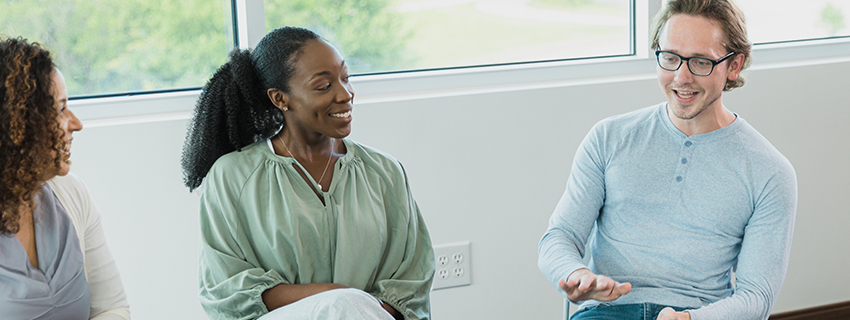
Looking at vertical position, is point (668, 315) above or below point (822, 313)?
above

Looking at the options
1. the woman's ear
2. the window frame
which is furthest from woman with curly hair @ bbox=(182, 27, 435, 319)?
the window frame

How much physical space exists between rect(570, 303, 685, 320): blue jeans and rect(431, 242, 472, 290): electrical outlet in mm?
731

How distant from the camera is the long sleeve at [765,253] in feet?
4.87

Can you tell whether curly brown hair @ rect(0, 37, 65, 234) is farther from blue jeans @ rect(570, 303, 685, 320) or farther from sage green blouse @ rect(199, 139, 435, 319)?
blue jeans @ rect(570, 303, 685, 320)

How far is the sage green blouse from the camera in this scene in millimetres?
1524

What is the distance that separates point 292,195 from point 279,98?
0.22 m

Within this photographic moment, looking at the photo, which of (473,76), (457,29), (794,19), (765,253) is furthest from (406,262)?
(794,19)

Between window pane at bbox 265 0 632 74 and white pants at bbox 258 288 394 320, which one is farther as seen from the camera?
window pane at bbox 265 0 632 74

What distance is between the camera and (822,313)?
2.77 m

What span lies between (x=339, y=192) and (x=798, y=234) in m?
1.92

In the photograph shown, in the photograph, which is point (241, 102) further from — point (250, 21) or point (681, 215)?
point (681, 215)

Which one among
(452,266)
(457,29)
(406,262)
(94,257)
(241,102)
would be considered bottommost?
(452,266)

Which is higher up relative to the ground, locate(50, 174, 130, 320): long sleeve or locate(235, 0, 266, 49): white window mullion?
locate(235, 0, 266, 49): white window mullion

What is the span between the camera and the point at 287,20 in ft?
7.11
